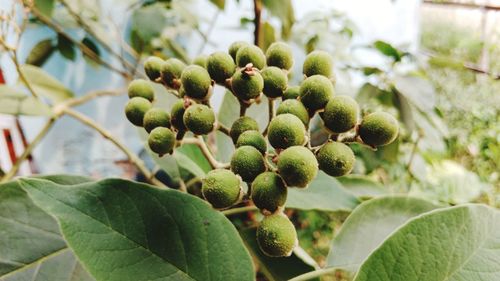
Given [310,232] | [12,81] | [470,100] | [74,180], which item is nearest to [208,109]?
[74,180]

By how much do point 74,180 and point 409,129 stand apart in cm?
79

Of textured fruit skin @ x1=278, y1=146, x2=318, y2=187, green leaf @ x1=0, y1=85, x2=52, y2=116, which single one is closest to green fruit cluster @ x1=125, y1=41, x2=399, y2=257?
textured fruit skin @ x1=278, y1=146, x2=318, y2=187

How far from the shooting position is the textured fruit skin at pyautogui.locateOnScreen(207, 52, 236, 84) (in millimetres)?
508

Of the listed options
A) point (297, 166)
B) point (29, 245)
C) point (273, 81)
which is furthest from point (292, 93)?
point (29, 245)

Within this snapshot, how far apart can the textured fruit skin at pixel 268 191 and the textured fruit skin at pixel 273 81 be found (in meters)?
0.12

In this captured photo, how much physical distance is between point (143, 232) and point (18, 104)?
49cm

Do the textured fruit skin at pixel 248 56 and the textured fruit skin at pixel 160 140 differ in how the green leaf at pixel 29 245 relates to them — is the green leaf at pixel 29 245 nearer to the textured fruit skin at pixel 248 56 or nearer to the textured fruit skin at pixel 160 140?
the textured fruit skin at pixel 160 140

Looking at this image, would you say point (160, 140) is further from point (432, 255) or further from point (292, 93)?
point (432, 255)

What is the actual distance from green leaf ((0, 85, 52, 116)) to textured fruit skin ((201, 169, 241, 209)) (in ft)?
1.68

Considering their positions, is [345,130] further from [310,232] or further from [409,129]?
[310,232]

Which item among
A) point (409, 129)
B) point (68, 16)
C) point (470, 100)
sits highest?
point (68, 16)

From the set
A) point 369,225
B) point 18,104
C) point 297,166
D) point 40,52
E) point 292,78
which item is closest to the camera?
point 297,166

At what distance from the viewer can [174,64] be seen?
0.57m

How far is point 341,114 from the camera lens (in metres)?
0.46
